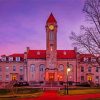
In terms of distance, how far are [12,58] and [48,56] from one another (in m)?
13.6

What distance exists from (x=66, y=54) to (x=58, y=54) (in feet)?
8.09

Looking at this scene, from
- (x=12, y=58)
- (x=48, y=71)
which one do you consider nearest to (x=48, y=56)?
(x=48, y=71)

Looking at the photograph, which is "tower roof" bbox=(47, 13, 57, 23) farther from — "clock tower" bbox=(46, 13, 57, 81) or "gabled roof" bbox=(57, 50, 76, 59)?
"gabled roof" bbox=(57, 50, 76, 59)

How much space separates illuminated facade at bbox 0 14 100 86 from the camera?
10506 centimetres

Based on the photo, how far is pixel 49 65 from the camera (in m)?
105

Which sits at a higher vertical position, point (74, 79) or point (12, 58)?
point (12, 58)

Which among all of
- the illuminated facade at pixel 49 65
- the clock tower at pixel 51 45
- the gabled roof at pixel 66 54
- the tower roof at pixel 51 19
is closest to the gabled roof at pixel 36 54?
the illuminated facade at pixel 49 65

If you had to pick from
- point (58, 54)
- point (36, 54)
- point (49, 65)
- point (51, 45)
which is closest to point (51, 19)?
point (51, 45)

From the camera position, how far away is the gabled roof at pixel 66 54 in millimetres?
107312

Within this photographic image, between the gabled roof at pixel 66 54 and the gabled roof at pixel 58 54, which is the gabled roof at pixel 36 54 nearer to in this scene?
the gabled roof at pixel 58 54

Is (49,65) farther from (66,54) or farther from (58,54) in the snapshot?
(66,54)

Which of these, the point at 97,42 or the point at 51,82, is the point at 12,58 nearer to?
the point at 51,82

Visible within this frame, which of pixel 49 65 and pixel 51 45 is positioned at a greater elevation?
pixel 51 45

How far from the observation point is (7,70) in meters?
112
